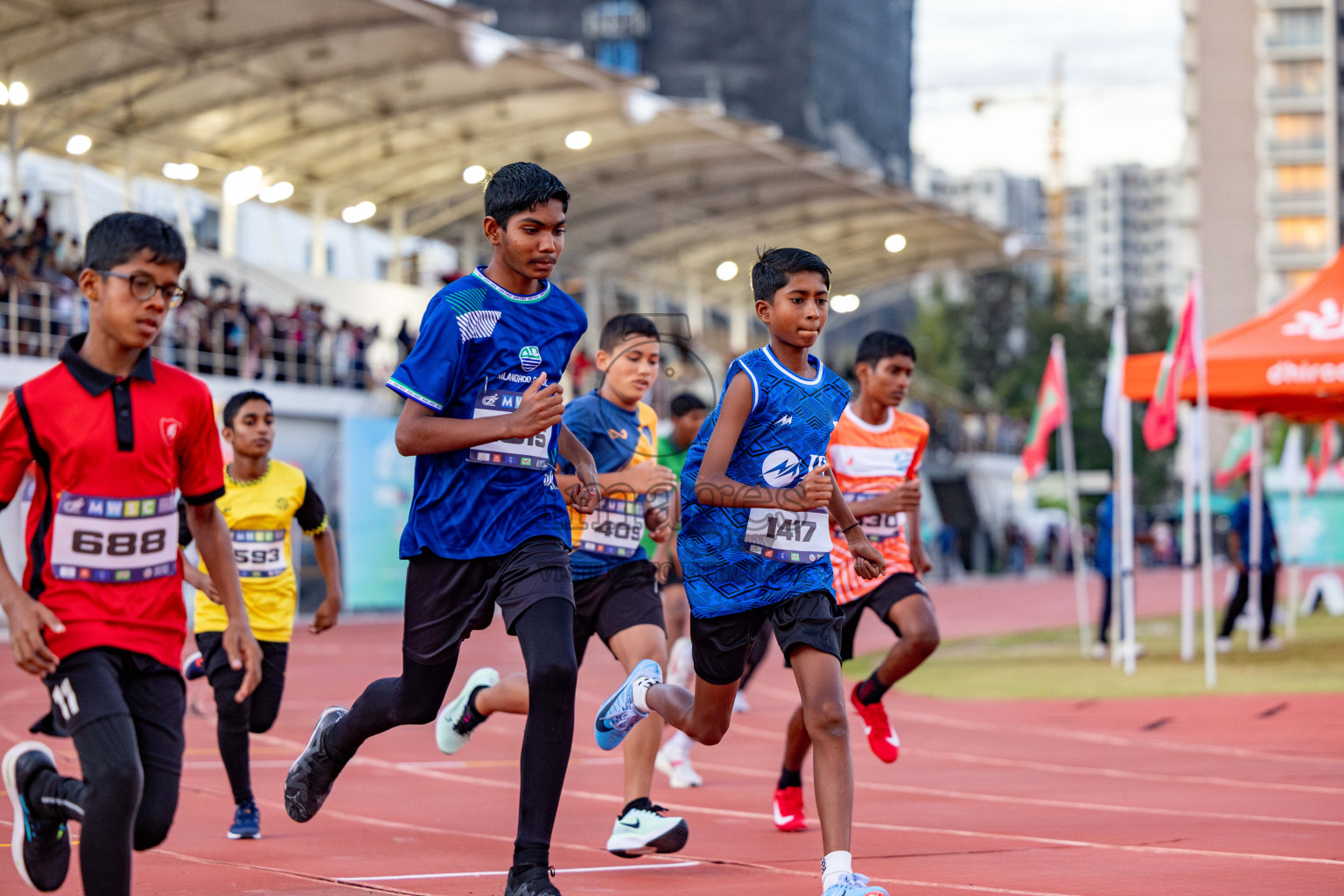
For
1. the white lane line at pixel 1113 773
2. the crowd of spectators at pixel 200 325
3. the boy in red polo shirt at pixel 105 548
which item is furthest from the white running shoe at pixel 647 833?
the crowd of spectators at pixel 200 325

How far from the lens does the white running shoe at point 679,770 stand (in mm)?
8969

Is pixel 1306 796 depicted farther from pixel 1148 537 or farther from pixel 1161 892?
pixel 1148 537

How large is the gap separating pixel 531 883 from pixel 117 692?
4.44ft

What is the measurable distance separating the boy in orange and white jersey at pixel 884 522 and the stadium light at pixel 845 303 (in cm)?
4255

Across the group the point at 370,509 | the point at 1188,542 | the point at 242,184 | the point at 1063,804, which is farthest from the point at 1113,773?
the point at 242,184

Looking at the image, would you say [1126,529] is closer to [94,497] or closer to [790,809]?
[790,809]

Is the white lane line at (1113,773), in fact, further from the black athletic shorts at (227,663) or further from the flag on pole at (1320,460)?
the flag on pole at (1320,460)

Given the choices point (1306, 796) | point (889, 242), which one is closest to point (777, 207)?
point (889, 242)

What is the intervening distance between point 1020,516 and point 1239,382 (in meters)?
43.8

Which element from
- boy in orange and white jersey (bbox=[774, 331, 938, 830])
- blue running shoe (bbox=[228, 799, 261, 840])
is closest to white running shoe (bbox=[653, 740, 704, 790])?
boy in orange and white jersey (bbox=[774, 331, 938, 830])

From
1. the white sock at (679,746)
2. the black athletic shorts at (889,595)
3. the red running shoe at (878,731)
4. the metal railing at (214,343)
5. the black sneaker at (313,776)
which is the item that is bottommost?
the white sock at (679,746)

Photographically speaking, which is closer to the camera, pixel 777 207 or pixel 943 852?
pixel 943 852

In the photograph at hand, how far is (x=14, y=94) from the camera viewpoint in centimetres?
2625

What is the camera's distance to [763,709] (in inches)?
551
